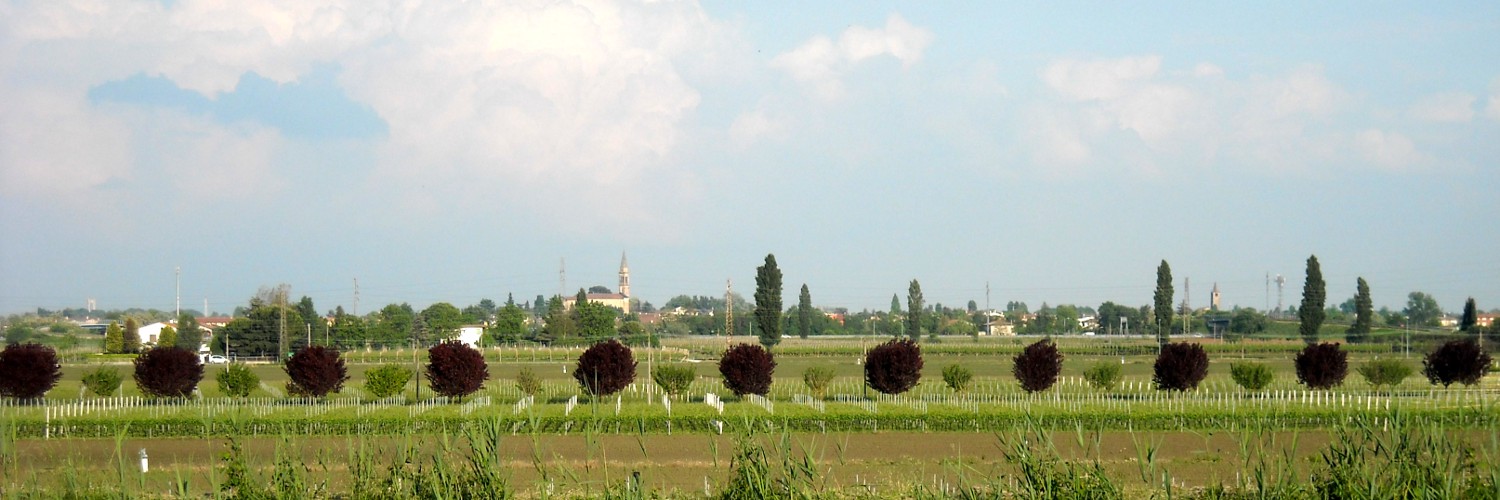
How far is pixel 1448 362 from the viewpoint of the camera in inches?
1693

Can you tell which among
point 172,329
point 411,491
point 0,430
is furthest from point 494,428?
point 172,329

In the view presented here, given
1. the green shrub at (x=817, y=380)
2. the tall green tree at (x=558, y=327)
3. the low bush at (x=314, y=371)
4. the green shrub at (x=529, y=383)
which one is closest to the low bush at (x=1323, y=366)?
the green shrub at (x=817, y=380)

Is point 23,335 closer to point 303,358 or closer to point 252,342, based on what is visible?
point 252,342

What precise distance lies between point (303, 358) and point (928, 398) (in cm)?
2026

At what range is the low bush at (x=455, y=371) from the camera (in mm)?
38375

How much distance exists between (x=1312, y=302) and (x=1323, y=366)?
39049 mm

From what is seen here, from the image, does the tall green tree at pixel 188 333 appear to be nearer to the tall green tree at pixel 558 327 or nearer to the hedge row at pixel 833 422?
the tall green tree at pixel 558 327

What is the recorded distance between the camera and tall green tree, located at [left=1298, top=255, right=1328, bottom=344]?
76250 mm

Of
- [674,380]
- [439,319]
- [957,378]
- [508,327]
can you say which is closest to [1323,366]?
[957,378]

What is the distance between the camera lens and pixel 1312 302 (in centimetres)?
7669

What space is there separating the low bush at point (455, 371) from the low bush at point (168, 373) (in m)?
8.19

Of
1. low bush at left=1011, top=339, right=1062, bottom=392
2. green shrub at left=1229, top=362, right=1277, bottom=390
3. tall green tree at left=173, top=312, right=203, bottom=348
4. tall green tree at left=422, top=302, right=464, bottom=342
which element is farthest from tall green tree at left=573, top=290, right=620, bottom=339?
green shrub at left=1229, top=362, right=1277, bottom=390

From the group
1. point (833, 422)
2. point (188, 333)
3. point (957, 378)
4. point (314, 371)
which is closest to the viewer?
point (833, 422)

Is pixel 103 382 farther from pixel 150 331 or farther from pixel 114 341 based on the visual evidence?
pixel 150 331
